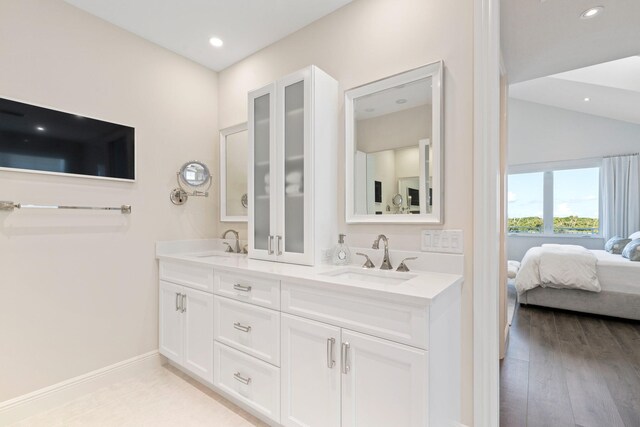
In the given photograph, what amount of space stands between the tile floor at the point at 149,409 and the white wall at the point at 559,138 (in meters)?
5.97

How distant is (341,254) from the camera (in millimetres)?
1987

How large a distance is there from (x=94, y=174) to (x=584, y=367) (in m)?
3.99

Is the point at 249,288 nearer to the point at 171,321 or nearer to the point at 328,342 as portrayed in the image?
the point at 328,342

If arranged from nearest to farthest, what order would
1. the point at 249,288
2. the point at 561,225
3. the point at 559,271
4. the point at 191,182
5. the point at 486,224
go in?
the point at 486,224, the point at 249,288, the point at 191,182, the point at 559,271, the point at 561,225

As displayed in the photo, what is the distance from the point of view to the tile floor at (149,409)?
1801 mm

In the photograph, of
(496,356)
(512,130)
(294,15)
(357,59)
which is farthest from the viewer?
(512,130)

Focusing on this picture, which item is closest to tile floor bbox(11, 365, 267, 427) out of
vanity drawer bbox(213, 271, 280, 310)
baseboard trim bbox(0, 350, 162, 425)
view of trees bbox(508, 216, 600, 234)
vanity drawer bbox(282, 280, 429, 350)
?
baseboard trim bbox(0, 350, 162, 425)

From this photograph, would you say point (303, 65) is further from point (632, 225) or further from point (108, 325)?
point (632, 225)

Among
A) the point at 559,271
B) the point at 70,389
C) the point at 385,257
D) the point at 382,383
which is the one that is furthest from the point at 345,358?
the point at 559,271

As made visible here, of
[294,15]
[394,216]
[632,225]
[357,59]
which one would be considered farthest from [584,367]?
[632,225]

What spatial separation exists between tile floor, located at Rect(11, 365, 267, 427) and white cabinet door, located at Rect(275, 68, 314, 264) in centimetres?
101

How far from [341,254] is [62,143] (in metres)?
1.99

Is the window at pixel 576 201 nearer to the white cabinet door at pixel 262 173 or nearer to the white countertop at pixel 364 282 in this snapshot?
the white countertop at pixel 364 282

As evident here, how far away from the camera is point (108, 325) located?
7.39 ft
